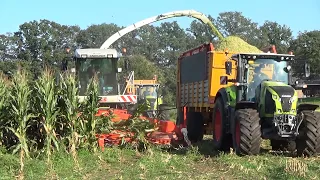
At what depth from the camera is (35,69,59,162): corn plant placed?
9.87 meters

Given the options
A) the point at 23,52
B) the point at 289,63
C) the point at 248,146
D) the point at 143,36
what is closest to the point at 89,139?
the point at 248,146

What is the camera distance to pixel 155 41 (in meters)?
91.2

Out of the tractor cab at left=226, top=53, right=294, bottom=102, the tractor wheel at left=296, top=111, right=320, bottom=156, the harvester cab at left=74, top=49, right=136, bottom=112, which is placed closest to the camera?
the tractor wheel at left=296, top=111, right=320, bottom=156

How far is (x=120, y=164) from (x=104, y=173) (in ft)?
3.47

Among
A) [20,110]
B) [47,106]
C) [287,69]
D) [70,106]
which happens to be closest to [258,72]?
[287,69]

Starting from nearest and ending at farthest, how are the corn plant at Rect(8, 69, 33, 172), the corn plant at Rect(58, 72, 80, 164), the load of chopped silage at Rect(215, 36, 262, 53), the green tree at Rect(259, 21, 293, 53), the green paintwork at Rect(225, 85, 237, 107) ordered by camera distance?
the corn plant at Rect(8, 69, 33, 172) → the corn plant at Rect(58, 72, 80, 164) → the green paintwork at Rect(225, 85, 237, 107) → the load of chopped silage at Rect(215, 36, 262, 53) → the green tree at Rect(259, 21, 293, 53)

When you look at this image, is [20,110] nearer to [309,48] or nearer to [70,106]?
[70,106]

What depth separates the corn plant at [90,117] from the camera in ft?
34.1

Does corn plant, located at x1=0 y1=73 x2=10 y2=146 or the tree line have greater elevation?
the tree line

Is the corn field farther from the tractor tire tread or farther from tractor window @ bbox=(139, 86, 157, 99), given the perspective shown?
tractor window @ bbox=(139, 86, 157, 99)

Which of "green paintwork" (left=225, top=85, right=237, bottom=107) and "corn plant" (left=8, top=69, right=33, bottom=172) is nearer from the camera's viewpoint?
"corn plant" (left=8, top=69, right=33, bottom=172)

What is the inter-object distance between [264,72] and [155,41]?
3188 inches

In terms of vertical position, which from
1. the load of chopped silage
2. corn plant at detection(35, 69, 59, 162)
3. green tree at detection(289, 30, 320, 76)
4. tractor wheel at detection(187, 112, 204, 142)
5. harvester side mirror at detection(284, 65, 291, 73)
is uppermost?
green tree at detection(289, 30, 320, 76)

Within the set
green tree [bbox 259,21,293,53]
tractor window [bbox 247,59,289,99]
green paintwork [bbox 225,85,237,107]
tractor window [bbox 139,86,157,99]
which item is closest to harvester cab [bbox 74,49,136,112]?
green paintwork [bbox 225,85,237,107]
